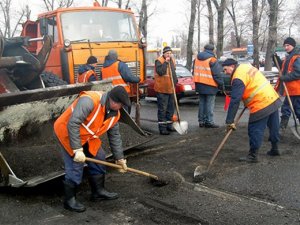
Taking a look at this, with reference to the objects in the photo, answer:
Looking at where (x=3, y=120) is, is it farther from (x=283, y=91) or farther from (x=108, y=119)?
(x=283, y=91)

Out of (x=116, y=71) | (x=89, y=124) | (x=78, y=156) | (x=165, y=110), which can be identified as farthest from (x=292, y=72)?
(x=78, y=156)

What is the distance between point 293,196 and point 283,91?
315 cm

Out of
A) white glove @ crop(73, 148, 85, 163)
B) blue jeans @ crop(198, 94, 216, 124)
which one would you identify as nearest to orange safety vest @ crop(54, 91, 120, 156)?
white glove @ crop(73, 148, 85, 163)

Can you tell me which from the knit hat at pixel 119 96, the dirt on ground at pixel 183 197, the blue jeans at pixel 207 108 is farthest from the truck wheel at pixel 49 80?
the knit hat at pixel 119 96

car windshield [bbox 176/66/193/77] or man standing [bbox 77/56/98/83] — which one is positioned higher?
man standing [bbox 77/56/98/83]

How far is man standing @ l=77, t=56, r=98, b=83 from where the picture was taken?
7.19m

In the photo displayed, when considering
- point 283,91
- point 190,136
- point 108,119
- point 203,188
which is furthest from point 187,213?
point 283,91

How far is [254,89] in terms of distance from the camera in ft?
17.5

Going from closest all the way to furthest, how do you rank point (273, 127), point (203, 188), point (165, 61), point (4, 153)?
point (203, 188)
point (4, 153)
point (273, 127)
point (165, 61)

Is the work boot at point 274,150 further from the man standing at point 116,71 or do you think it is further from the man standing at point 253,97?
the man standing at point 116,71

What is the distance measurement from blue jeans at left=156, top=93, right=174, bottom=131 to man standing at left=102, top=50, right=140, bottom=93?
86 cm

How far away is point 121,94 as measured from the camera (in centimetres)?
376

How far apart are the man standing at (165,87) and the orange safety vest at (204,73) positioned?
0.57 metres

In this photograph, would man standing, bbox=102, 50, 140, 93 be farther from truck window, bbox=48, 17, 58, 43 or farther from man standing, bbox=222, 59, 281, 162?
man standing, bbox=222, 59, 281, 162
